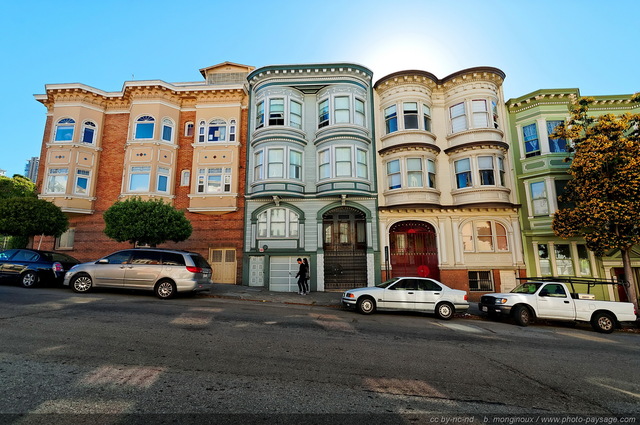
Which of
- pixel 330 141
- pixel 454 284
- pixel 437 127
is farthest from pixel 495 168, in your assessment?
pixel 330 141

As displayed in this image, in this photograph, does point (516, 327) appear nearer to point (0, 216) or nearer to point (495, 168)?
point (495, 168)

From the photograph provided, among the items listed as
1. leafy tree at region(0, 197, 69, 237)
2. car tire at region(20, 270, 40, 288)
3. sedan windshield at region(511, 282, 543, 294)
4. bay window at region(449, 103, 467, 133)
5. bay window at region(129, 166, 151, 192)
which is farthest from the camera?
bay window at region(129, 166, 151, 192)

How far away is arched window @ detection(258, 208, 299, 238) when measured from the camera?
18.0 meters

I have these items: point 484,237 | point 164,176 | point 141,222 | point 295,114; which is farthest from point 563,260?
point 164,176

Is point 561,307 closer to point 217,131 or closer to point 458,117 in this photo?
point 458,117

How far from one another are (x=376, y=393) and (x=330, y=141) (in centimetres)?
1570

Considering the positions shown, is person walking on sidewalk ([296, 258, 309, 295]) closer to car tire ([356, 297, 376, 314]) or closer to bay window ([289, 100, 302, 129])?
car tire ([356, 297, 376, 314])

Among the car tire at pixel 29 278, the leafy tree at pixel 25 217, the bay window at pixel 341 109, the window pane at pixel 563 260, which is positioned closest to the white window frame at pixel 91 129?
the leafy tree at pixel 25 217

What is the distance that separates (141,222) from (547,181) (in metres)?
21.5

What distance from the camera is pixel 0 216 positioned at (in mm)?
14625

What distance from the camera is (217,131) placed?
65.7 feet

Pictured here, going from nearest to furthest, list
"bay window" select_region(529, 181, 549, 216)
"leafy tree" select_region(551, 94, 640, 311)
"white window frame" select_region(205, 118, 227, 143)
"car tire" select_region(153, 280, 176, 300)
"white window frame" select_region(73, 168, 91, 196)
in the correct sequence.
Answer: "car tire" select_region(153, 280, 176, 300) → "leafy tree" select_region(551, 94, 640, 311) → "bay window" select_region(529, 181, 549, 216) → "white window frame" select_region(73, 168, 91, 196) → "white window frame" select_region(205, 118, 227, 143)

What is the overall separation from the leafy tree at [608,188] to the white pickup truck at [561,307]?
423cm

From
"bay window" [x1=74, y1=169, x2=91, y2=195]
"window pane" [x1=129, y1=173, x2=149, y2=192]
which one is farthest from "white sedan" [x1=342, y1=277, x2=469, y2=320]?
"bay window" [x1=74, y1=169, x2=91, y2=195]
